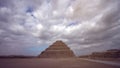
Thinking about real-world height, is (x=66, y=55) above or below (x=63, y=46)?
below

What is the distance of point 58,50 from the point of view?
185m

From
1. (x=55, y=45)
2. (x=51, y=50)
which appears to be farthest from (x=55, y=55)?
(x=55, y=45)

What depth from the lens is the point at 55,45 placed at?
195625 millimetres

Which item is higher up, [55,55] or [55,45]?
[55,45]

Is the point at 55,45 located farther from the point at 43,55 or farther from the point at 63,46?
the point at 43,55

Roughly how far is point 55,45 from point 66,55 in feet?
80.8

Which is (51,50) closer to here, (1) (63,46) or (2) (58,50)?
(2) (58,50)

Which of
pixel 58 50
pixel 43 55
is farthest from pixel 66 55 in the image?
pixel 43 55

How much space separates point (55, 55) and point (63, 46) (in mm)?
24850

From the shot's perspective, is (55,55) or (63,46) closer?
(55,55)

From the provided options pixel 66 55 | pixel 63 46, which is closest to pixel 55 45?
pixel 63 46

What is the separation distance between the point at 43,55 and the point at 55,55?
1635 cm

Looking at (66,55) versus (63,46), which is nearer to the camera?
(66,55)

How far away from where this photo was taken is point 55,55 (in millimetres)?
176375
